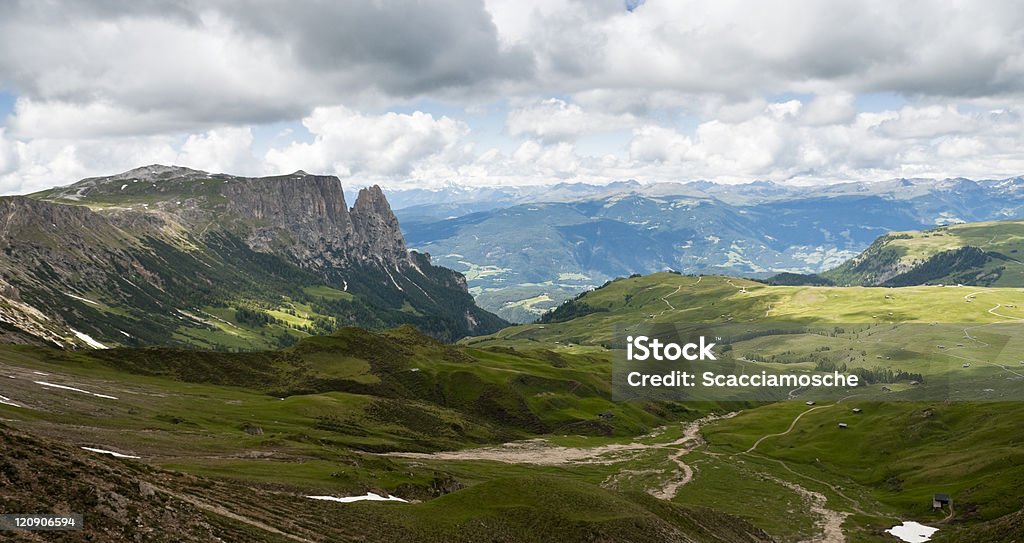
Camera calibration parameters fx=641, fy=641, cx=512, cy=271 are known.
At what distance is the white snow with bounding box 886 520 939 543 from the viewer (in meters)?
102

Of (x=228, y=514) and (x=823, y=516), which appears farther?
(x=823, y=516)

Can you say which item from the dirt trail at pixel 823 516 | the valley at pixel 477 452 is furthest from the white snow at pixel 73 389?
the dirt trail at pixel 823 516

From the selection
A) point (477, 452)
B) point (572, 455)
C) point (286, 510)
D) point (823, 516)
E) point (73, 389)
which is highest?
point (73, 389)

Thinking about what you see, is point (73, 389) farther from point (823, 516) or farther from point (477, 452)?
point (823, 516)

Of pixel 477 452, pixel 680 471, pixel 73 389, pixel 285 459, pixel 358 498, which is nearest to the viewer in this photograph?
pixel 358 498

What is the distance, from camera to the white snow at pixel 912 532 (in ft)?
334

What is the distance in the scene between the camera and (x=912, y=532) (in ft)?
345

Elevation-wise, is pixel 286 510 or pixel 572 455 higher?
pixel 286 510

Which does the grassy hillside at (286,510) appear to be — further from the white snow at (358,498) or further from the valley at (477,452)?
the white snow at (358,498)

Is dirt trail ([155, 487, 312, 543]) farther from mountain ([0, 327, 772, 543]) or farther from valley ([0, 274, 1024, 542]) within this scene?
valley ([0, 274, 1024, 542])

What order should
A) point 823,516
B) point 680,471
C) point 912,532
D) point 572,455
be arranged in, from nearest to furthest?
point 912,532 → point 823,516 → point 680,471 → point 572,455

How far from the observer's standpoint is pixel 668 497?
123375 millimetres

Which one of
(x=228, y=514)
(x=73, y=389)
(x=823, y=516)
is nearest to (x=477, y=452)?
(x=823, y=516)

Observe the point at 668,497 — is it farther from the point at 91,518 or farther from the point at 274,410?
the point at 91,518
